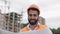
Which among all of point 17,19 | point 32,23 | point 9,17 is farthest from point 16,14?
point 32,23

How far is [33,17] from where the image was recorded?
2.38 meters

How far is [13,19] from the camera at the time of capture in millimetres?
30891

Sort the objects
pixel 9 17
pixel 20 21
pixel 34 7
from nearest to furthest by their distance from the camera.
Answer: pixel 34 7, pixel 9 17, pixel 20 21

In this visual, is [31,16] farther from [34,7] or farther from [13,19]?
[13,19]

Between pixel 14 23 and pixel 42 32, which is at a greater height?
pixel 42 32

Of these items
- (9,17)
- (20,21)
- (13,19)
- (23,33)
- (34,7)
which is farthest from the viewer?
(20,21)

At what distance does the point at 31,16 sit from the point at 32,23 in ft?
0.22

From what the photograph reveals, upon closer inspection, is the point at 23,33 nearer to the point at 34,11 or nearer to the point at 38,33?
the point at 38,33

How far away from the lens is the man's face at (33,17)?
7.81 feet

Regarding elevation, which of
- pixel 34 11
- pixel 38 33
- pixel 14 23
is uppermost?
pixel 34 11

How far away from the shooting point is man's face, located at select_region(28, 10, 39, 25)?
2.38 m

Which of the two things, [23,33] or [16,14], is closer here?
[23,33]

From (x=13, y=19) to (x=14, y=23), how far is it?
111 centimetres

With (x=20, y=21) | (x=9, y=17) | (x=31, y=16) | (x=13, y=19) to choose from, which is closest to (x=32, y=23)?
(x=31, y=16)
